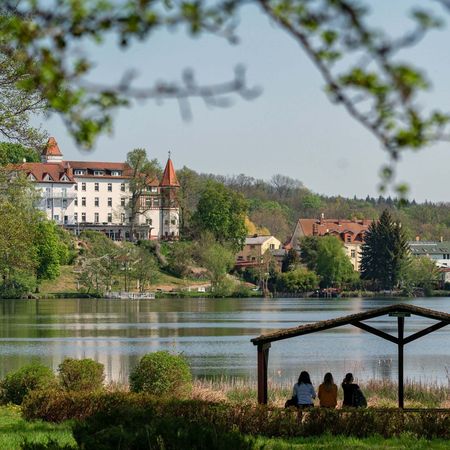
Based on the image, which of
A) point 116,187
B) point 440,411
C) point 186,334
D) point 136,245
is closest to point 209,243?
point 136,245

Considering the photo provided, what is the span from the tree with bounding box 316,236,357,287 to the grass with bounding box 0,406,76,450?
10924 cm

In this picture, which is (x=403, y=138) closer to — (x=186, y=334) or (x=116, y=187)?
(x=186, y=334)

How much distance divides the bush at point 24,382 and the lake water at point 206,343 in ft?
27.1

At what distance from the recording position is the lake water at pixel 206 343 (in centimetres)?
3703

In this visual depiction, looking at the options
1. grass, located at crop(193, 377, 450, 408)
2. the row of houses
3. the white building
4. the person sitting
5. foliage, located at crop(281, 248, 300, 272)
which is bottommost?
grass, located at crop(193, 377, 450, 408)

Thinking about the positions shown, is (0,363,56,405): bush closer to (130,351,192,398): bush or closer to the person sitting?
(130,351,192,398): bush

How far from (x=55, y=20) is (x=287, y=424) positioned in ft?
36.5

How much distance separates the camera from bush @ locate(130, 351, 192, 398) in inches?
861

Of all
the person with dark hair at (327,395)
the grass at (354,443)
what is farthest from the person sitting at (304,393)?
the grass at (354,443)

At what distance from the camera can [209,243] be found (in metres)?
119

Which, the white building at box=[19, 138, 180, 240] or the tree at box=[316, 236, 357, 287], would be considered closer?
the tree at box=[316, 236, 357, 287]

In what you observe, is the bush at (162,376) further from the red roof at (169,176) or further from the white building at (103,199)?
the red roof at (169,176)

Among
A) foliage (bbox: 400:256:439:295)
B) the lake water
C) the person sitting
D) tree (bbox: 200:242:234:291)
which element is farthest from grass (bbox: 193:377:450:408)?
foliage (bbox: 400:256:439:295)

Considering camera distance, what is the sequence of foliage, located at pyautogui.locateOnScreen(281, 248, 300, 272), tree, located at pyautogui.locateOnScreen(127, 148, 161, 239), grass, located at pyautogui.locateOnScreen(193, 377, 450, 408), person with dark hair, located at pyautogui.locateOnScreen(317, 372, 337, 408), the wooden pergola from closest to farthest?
the wooden pergola → person with dark hair, located at pyautogui.locateOnScreen(317, 372, 337, 408) → grass, located at pyautogui.locateOnScreen(193, 377, 450, 408) → tree, located at pyautogui.locateOnScreen(127, 148, 161, 239) → foliage, located at pyautogui.locateOnScreen(281, 248, 300, 272)
